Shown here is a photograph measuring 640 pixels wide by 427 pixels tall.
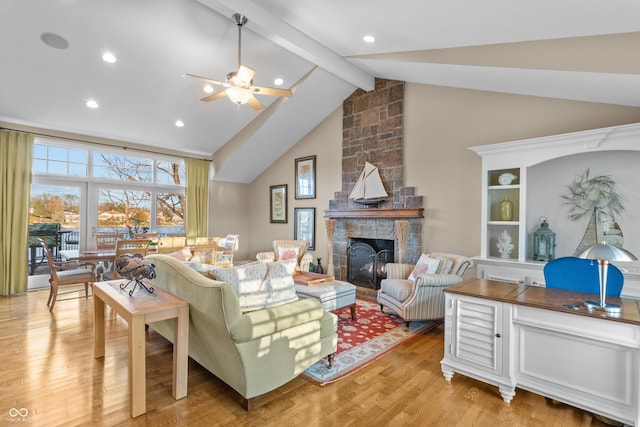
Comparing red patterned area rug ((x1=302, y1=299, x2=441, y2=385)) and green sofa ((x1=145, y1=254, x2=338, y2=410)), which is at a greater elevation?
green sofa ((x1=145, y1=254, x2=338, y2=410))

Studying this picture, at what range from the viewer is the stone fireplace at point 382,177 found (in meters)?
4.92

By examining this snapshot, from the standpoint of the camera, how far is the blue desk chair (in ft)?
7.87

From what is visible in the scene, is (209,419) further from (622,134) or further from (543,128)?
(543,128)

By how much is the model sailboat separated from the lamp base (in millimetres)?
3273

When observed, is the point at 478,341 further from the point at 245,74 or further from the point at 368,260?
the point at 245,74

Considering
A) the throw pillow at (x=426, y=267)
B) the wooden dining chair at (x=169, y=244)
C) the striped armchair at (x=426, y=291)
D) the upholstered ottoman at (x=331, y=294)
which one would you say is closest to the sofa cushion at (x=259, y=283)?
the upholstered ottoman at (x=331, y=294)

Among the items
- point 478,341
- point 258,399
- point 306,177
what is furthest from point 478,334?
point 306,177

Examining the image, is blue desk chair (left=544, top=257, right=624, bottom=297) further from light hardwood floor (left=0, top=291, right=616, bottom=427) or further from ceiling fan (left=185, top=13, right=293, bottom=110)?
ceiling fan (left=185, top=13, right=293, bottom=110)

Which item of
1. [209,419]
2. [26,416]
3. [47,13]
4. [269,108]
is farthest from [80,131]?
[209,419]

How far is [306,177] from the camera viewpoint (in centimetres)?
661

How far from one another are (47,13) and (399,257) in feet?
17.2

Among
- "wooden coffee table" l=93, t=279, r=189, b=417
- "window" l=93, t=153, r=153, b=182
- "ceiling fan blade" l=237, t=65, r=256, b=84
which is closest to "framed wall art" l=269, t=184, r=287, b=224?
"window" l=93, t=153, r=153, b=182

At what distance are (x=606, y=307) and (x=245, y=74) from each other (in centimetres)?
361

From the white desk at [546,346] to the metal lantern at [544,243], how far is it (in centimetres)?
124
